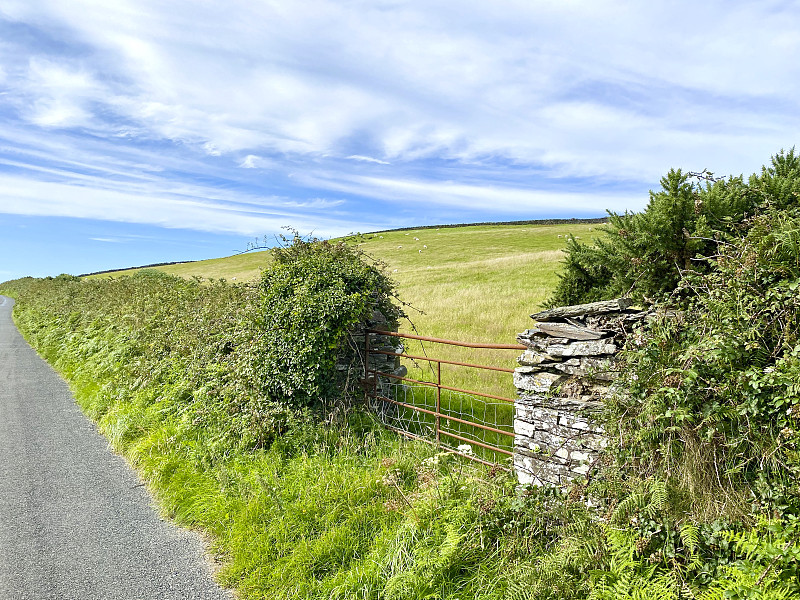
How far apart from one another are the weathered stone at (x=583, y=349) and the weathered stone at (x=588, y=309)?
0.27 meters

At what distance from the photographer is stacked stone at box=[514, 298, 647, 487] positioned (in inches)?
176

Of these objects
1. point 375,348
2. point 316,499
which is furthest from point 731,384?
point 375,348

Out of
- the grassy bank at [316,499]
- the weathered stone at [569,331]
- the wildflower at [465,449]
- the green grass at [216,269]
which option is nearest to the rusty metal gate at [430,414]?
the wildflower at [465,449]

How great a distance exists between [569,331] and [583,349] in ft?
0.65

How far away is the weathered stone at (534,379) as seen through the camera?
189 inches

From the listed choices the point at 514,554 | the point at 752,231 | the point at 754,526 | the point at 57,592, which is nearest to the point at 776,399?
the point at 754,526

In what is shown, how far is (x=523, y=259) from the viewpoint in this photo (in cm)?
3547

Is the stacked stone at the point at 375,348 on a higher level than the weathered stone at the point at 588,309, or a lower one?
lower

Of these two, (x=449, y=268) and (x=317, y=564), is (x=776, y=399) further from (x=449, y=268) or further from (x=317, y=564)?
(x=449, y=268)

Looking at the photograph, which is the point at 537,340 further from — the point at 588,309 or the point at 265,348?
the point at 265,348

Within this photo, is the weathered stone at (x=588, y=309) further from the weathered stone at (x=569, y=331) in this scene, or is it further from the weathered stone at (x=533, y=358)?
the weathered stone at (x=533, y=358)

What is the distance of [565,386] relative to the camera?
4742 millimetres

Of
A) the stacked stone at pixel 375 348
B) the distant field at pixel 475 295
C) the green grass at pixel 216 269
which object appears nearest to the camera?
the stacked stone at pixel 375 348

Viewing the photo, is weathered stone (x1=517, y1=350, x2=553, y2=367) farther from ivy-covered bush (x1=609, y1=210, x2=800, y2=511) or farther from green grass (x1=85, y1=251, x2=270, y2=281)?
green grass (x1=85, y1=251, x2=270, y2=281)
